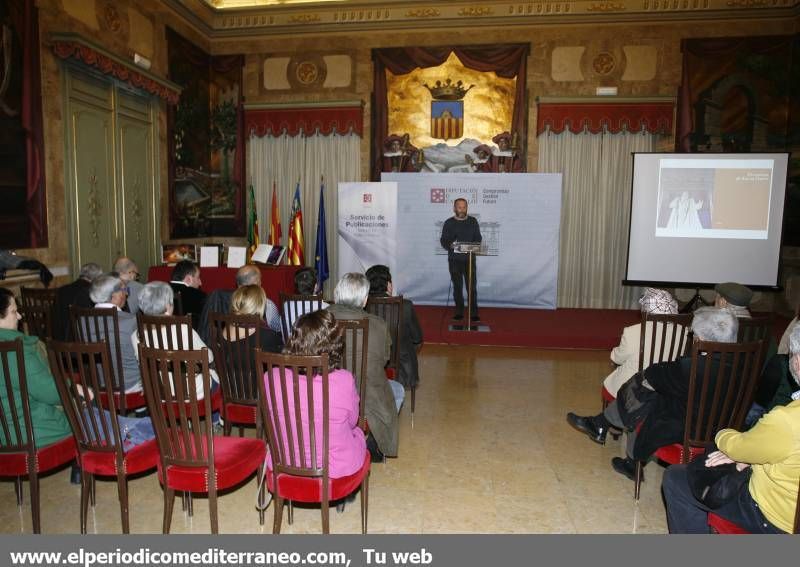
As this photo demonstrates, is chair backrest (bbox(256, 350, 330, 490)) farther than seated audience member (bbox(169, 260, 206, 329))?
No

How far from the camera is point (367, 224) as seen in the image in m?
7.88

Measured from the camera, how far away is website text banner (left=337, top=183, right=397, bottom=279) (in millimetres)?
7797

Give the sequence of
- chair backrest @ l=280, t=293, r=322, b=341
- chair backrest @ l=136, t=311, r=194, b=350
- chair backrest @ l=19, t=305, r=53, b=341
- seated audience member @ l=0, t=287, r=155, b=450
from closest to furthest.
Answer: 1. seated audience member @ l=0, t=287, r=155, b=450
2. chair backrest @ l=136, t=311, r=194, b=350
3. chair backrest @ l=280, t=293, r=322, b=341
4. chair backrest @ l=19, t=305, r=53, b=341

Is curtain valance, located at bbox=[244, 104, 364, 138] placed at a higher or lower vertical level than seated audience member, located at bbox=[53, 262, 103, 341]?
higher

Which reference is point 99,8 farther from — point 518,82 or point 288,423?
point 288,423

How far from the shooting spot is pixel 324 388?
1.89 meters

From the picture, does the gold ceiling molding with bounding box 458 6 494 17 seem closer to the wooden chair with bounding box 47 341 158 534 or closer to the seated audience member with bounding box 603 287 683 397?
the seated audience member with bounding box 603 287 683 397

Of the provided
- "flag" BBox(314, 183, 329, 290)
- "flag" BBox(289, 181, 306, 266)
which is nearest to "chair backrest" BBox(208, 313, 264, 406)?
"flag" BBox(289, 181, 306, 266)

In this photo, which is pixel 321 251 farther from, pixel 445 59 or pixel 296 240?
pixel 445 59

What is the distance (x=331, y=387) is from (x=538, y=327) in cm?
497

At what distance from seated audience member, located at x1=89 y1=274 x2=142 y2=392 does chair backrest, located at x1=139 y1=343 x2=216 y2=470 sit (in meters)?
0.96

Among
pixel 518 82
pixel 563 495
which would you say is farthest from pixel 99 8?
pixel 563 495

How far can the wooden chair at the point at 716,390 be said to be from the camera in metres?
2.28

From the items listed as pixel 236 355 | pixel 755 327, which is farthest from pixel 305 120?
pixel 755 327
